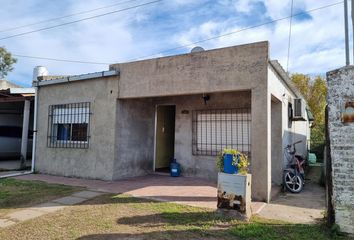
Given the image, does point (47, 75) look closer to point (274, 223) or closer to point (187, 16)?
point (187, 16)

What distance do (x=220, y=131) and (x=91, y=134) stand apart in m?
4.50

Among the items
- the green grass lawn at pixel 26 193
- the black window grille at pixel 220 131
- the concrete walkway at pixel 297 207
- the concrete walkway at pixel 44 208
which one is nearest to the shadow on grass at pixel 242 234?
the concrete walkway at pixel 297 207

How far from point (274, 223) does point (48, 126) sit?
359 inches

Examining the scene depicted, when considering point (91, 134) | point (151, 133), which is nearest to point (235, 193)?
point (151, 133)

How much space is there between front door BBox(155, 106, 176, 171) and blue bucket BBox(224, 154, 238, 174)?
5.65 m

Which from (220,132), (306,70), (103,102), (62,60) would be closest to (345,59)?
(220,132)

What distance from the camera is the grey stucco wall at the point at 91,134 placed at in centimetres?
921

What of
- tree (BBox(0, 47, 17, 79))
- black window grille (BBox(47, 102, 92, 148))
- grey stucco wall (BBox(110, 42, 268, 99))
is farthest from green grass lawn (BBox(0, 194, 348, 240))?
tree (BBox(0, 47, 17, 79))

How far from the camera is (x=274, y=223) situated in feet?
16.8

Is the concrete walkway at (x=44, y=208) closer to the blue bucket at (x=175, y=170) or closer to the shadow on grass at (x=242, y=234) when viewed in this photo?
the shadow on grass at (x=242, y=234)

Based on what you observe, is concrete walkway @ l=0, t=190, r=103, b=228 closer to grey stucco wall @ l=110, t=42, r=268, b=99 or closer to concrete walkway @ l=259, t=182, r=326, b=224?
grey stucco wall @ l=110, t=42, r=268, b=99

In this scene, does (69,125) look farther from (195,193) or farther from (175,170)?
(195,193)

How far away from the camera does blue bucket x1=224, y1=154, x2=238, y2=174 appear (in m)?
5.43

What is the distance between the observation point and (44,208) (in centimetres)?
594
